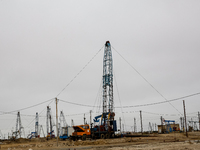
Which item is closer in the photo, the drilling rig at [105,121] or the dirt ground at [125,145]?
the dirt ground at [125,145]

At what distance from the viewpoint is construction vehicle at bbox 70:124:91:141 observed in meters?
51.1

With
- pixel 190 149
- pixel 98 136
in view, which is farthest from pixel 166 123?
pixel 190 149

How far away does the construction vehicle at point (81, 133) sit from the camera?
2013 inches

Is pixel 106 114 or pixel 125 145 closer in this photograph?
pixel 125 145

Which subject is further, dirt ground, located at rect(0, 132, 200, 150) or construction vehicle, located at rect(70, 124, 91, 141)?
construction vehicle, located at rect(70, 124, 91, 141)

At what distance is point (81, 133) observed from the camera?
51.6 meters

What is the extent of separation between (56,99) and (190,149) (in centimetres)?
2565

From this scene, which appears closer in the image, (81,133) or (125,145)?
(125,145)

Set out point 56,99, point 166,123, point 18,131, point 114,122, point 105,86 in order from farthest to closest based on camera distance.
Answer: point 166,123
point 18,131
point 105,86
point 114,122
point 56,99

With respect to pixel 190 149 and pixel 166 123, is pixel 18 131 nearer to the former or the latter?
pixel 166 123

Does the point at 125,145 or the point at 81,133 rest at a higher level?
the point at 125,145

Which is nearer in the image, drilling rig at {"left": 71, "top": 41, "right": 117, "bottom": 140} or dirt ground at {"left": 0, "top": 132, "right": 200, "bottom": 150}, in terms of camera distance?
dirt ground at {"left": 0, "top": 132, "right": 200, "bottom": 150}

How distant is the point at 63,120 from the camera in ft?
358

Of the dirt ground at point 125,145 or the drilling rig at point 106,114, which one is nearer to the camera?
the dirt ground at point 125,145
